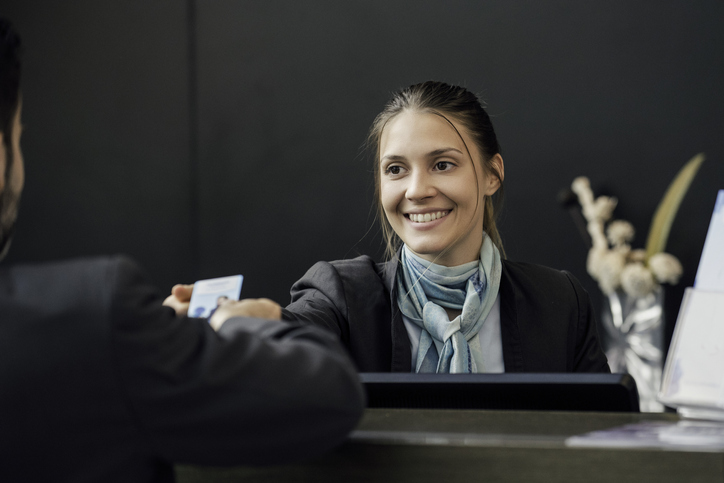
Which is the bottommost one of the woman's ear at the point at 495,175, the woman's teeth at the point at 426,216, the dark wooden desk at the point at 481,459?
the dark wooden desk at the point at 481,459

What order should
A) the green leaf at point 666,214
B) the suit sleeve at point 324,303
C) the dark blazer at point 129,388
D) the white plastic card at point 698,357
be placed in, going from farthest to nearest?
the green leaf at point 666,214 → the suit sleeve at point 324,303 → the white plastic card at point 698,357 → the dark blazer at point 129,388

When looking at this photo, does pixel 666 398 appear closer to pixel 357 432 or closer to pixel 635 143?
pixel 357 432

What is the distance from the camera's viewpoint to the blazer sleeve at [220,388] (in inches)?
20.9

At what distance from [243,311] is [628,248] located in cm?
235

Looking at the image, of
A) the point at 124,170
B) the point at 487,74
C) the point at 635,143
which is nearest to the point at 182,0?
the point at 124,170

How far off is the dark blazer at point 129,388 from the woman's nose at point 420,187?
3.09ft

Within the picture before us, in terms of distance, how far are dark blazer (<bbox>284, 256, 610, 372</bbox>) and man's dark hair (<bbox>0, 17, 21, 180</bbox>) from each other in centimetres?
76

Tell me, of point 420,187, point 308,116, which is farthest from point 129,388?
point 308,116

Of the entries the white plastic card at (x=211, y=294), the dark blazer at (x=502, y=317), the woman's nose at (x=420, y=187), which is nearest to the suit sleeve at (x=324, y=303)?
the dark blazer at (x=502, y=317)

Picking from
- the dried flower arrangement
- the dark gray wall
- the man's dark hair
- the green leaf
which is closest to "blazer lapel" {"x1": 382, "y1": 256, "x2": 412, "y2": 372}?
the man's dark hair

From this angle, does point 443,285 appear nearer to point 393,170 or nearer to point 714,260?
point 393,170

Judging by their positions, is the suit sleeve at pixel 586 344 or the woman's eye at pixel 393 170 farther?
the woman's eye at pixel 393 170

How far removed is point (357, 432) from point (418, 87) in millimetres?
1124

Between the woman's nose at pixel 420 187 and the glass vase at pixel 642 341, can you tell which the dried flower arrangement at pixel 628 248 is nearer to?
the glass vase at pixel 642 341
